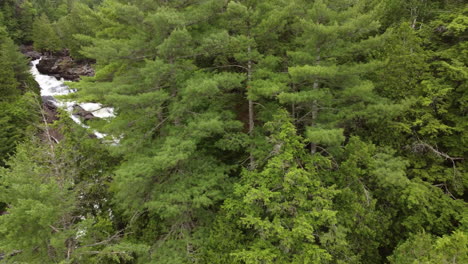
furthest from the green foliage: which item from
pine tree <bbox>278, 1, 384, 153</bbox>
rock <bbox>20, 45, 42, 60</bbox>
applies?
pine tree <bbox>278, 1, 384, 153</bbox>

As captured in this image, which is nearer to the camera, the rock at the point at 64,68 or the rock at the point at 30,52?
the rock at the point at 64,68

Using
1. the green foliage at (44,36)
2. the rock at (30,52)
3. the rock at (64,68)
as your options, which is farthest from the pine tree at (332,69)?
the rock at (30,52)

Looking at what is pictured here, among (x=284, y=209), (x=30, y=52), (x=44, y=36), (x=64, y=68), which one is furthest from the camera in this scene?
(x=30, y=52)

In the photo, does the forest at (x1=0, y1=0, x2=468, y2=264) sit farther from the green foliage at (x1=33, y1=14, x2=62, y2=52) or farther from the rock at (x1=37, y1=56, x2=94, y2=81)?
the green foliage at (x1=33, y1=14, x2=62, y2=52)

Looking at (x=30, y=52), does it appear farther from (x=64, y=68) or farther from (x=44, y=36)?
(x=64, y=68)

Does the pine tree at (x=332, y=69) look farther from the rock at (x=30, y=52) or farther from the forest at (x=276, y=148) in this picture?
the rock at (x=30, y=52)

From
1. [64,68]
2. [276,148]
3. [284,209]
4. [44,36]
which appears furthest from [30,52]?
[284,209]

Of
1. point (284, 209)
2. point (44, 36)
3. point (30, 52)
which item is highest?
point (284, 209)

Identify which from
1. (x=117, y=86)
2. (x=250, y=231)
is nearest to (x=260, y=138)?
(x=250, y=231)

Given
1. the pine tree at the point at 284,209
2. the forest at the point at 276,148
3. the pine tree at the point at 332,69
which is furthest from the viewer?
the pine tree at the point at 332,69
